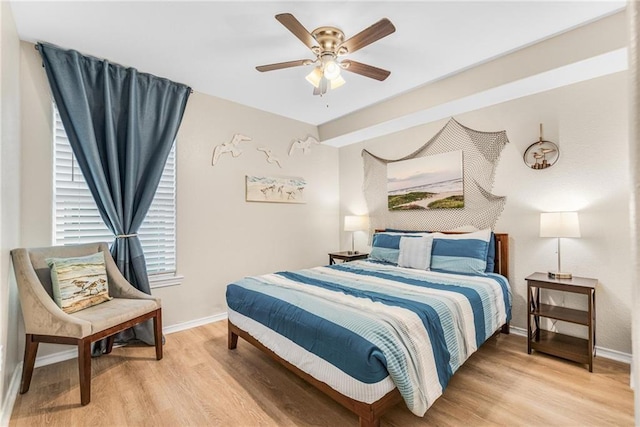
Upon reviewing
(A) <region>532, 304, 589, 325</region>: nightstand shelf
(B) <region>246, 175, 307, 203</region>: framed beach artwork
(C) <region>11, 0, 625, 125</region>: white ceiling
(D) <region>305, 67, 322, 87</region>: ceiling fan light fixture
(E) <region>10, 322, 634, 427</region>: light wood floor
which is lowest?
(E) <region>10, 322, 634, 427</region>: light wood floor

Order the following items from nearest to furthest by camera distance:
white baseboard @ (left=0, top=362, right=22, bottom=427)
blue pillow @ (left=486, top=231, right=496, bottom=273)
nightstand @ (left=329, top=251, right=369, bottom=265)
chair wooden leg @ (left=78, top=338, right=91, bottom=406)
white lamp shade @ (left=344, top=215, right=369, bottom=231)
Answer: white baseboard @ (left=0, top=362, right=22, bottom=427) → chair wooden leg @ (left=78, top=338, right=91, bottom=406) → blue pillow @ (left=486, top=231, right=496, bottom=273) → nightstand @ (left=329, top=251, right=369, bottom=265) → white lamp shade @ (left=344, top=215, right=369, bottom=231)

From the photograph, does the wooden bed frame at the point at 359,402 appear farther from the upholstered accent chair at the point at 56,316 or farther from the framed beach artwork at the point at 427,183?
the framed beach artwork at the point at 427,183

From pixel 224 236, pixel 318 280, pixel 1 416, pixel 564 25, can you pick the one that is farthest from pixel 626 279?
pixel 1 416

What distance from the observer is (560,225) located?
8.80 ft

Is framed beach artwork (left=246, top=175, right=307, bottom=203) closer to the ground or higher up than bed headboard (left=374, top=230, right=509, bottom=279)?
higher up

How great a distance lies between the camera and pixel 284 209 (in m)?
4.40

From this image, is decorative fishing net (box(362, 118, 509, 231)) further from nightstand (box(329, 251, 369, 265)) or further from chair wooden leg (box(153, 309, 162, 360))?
chair wooden leg (box(153, 309, 162, 360))

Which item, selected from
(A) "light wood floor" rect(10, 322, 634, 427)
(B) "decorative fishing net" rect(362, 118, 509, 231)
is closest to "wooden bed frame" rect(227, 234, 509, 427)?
(A) "light wood floor" rect(10, 322, 634, 427)

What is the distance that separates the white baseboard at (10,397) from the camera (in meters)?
1.88

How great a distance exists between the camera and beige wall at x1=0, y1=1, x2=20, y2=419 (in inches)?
76.8

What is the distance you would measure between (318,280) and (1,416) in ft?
7.26

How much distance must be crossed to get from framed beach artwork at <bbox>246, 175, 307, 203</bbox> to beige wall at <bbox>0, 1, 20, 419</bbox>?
2170 mm

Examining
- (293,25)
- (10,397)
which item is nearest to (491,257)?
(293,25)

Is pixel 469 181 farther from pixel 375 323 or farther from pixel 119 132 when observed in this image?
pixel 119 132
